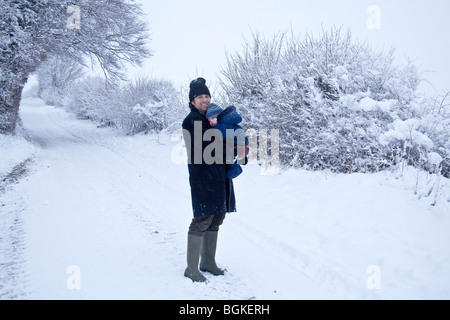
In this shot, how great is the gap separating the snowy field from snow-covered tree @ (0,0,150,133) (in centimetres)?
607

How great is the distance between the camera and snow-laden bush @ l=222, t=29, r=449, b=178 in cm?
539

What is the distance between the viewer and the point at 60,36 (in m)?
12.4

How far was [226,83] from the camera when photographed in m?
10.4

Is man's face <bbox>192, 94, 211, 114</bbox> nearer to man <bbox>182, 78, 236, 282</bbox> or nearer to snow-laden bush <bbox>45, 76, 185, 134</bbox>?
man <bbox>182, 78, 236, 282</bbox>

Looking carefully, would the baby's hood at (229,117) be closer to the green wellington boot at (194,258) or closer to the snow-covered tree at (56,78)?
the green wellington boot at (194,258)

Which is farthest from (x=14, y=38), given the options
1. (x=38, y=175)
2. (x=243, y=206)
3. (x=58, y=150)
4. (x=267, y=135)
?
(x=243, y=206)

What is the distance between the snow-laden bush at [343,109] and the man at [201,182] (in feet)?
11.5

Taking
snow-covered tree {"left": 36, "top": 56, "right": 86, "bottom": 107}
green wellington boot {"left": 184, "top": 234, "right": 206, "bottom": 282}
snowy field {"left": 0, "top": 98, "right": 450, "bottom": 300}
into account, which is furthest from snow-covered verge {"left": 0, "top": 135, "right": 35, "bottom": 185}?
snow-covered tree {"left": 36, "top": 56, "right": 86, "bottom": 107}

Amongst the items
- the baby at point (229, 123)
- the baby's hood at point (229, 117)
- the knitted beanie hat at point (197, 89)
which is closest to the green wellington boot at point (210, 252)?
the baby at point (229, 123)

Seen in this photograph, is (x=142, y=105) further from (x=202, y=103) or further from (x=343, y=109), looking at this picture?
(x=202, y=103)

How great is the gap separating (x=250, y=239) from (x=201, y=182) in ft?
5.39
